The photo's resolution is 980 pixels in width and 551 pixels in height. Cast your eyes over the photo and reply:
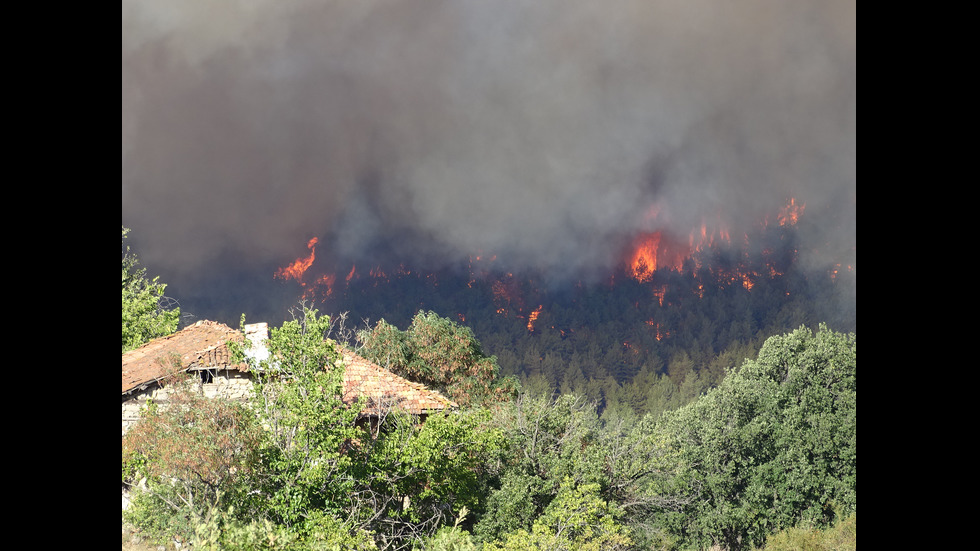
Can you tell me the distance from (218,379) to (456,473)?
720 cm

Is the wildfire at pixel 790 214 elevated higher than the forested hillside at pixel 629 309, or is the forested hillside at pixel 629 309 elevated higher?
the wildfire at pixel 790 214

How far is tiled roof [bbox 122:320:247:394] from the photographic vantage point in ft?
62.3

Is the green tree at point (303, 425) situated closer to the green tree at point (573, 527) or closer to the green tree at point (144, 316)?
the green tree at point (573, 527)

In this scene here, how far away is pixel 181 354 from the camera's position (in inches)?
805

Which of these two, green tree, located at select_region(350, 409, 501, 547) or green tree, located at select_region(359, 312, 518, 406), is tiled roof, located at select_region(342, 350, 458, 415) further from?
green tree, located at select_region(359, 312, 518, 406)

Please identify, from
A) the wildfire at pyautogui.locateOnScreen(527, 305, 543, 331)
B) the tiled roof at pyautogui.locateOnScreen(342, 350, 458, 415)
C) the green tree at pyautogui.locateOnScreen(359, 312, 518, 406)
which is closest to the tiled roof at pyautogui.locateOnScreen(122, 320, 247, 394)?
the tiled roof at pyautogui.locateOnScreen(342, 350, 458, 415)

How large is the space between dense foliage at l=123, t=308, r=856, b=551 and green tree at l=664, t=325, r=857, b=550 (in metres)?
0.09

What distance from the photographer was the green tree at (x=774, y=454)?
31.0 metres

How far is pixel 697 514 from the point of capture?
3128 centimetres

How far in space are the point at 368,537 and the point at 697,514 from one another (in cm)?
2146

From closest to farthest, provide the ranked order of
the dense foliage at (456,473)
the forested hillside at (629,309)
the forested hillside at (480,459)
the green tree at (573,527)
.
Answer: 1. the dense foliage at (456,473)
2. the forested hillside at (480,459)
3. the green tree at (573,527)
4. the forested hillside at (629,309)

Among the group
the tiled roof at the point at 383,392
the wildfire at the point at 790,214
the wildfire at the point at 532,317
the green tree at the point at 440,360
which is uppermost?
the wildfire at the point at 790,214

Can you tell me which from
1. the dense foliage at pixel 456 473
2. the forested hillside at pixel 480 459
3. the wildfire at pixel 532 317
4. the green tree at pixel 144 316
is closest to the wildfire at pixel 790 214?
the wildfire at pixel 532 317

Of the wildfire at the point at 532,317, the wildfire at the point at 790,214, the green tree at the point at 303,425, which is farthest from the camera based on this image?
the wildfire at the point at 790,214
